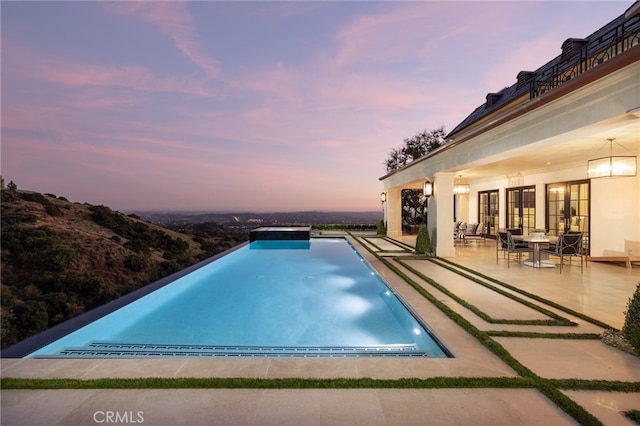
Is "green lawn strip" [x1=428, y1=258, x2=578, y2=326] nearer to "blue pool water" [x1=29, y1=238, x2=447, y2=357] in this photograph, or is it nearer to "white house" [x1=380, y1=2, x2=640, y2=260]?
"blue pool water" [x1=29, y1=238, x2=447, y2=357]

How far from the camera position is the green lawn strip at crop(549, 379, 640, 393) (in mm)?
2542

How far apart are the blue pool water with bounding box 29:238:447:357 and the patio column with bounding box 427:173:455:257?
3.06m

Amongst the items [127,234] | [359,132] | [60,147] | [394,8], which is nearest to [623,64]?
[394,8]

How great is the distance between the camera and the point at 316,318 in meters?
5.25

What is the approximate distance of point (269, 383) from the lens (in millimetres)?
2641

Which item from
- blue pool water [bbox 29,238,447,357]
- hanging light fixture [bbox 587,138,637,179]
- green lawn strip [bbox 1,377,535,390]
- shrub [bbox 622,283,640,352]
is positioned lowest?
blue pool water [bbox 29,238,447,357]

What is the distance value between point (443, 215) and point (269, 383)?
8.64 m

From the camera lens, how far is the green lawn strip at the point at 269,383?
2.60 m

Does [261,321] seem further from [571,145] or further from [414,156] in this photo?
[414,156]

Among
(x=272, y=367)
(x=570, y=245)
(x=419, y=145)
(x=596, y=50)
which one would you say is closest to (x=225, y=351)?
(x=272, y=367)

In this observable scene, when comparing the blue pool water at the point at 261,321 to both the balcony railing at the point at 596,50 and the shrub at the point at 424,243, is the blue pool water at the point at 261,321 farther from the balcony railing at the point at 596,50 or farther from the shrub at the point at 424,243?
the balcony railing at the point at 596,50

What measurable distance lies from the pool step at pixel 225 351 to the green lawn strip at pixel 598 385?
121 cm

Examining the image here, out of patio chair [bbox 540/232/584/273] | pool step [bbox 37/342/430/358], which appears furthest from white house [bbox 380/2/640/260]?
Answer: pool step [bbox 37/342/430/358]

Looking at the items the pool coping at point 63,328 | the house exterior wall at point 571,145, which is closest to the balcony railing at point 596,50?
the house exterior wall at point 571,145
